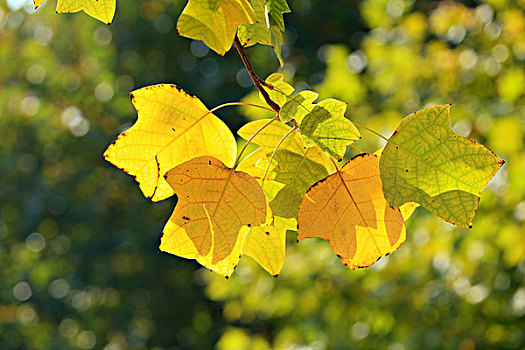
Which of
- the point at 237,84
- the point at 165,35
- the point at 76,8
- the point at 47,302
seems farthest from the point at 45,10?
the point at 76,8

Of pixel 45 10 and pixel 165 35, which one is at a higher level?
pixel 45 10

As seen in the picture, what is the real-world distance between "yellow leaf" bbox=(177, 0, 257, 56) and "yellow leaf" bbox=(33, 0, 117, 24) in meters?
0.06

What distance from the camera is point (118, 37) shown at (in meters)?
4.44

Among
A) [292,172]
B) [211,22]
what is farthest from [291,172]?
[211,22]

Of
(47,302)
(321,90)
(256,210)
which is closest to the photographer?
(256,210)

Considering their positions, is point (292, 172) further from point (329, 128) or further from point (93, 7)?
point (93, 7)

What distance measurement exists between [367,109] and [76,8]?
1971 mm

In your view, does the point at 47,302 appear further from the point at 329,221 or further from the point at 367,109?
the point at 329,221

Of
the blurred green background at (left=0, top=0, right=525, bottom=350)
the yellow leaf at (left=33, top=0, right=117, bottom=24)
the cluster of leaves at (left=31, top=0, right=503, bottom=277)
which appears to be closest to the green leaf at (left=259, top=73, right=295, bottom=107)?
the cluster of leaves at (left=31, top=0, right=503, bottom=277)

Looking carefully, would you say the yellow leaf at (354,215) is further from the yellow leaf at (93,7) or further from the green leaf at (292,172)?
the yellow leaf at (93,7)

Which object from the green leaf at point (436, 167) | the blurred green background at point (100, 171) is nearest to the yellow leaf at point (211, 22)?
the green leaf at point (436, 167)

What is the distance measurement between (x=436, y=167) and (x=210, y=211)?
0.14m

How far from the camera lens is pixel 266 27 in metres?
0.33

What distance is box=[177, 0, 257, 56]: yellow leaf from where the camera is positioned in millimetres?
298
